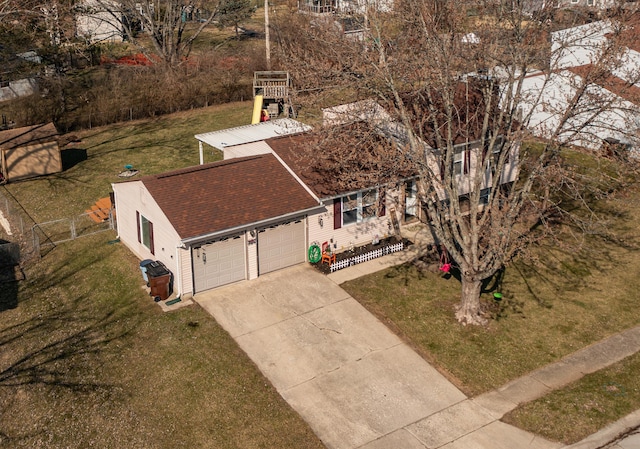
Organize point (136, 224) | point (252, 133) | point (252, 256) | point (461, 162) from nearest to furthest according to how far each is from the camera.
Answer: point (252, 256)
point (136, 224)
point (461, 162)
point (252, 133)

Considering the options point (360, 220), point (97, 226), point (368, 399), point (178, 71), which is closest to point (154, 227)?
point (97, 226)

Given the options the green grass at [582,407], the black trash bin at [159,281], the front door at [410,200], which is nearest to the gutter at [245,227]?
the black trash bin at [159,281]

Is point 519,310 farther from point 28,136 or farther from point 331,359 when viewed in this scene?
point 28,136

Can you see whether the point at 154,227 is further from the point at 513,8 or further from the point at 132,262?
the point at 513,8

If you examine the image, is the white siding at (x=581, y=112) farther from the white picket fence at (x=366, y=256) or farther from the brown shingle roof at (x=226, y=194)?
the brown shingle roof at (x=226, y=194)

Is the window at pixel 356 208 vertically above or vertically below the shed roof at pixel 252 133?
below

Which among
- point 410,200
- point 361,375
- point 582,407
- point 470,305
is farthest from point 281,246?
point 582,407

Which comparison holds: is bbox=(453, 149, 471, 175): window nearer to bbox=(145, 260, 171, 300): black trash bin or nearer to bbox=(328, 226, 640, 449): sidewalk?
bbox=(328, 226, 640, 449): sidewalk
